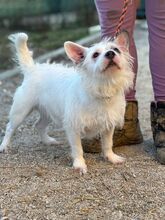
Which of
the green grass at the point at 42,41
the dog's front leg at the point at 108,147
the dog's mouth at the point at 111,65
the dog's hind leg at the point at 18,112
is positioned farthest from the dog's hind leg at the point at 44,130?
the green grass at the point at 42,41

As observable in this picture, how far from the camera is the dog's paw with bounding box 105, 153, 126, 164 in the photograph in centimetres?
386

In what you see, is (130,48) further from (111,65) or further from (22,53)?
(22,53)

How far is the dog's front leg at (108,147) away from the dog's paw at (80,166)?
23 centimetres

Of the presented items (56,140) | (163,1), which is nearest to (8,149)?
(56,140)

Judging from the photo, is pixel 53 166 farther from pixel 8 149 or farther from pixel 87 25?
pixel 87 25

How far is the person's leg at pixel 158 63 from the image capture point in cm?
381

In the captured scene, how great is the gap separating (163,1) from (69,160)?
1231 millimetres

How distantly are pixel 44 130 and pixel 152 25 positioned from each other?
3.96 ft

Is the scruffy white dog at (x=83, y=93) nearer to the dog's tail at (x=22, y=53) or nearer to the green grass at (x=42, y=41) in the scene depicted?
the dog's tail at (x=22, y=53)

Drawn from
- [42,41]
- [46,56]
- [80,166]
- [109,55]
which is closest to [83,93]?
[109,55]

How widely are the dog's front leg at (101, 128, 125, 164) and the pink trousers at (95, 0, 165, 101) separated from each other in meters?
0.42

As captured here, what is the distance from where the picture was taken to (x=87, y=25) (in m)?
13.8

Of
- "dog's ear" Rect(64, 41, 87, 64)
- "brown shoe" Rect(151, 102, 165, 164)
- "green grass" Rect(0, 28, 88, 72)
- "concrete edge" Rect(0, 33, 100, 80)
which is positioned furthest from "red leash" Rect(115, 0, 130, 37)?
"green grass" Rect(0, 28, 88, 72)

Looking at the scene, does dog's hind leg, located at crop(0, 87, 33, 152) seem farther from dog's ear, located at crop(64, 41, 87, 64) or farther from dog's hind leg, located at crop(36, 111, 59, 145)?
dog's ear, located at crop(64, 41, 87, 64)
